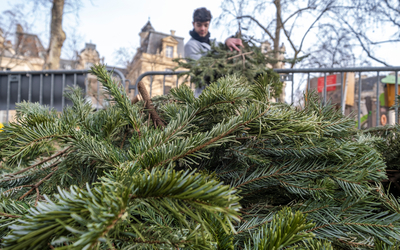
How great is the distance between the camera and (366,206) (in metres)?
0.50

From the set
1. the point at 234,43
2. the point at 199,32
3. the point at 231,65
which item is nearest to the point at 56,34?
the point at 199,32

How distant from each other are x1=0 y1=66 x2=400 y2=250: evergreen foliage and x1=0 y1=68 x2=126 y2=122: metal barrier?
3.19m

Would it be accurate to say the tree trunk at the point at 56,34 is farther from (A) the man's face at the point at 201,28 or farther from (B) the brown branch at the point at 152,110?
(B) the brown branch at the point at 152,110

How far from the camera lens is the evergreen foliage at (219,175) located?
30cm

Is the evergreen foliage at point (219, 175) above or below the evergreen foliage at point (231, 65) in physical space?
below

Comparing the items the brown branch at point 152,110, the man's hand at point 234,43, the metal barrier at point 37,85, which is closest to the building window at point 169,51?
the metal barrier at point 37,85

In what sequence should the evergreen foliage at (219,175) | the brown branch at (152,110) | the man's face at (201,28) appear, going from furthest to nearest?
the man's face at (201,28)
the brown branch at (152,110)
the evergreen foliage at (219,175)

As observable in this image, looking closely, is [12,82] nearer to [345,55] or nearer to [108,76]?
[108,76]

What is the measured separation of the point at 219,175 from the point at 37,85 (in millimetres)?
3967

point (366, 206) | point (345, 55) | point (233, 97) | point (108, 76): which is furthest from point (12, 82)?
point (345, 55)

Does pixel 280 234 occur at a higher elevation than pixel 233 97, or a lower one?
lower

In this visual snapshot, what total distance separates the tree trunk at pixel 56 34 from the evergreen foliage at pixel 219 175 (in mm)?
11200

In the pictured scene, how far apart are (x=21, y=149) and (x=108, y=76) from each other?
23cm

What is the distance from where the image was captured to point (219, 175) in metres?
0.54
